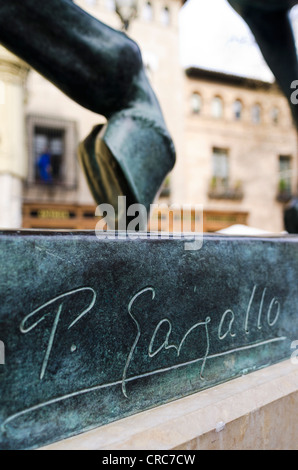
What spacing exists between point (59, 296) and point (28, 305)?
6 cm

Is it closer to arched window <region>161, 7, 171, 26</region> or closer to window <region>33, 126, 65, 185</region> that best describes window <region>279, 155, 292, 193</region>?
arched window <region>161, 7, 171, 26</region>

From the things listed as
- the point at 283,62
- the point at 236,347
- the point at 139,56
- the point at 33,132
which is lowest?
the point at 236,347

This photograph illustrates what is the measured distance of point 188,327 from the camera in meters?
1.03

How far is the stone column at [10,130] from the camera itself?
10242 millimetres

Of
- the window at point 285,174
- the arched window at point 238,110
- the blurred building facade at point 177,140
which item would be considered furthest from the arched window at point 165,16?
the window at point 285,174

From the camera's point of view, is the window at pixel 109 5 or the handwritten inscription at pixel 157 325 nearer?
the handwritten inscription at pixel 157 325

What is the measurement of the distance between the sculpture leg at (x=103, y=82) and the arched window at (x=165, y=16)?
14632 millimetres

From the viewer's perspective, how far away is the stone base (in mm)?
810

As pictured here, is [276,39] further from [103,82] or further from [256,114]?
[256,114]

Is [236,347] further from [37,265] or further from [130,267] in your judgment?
[37,265]
